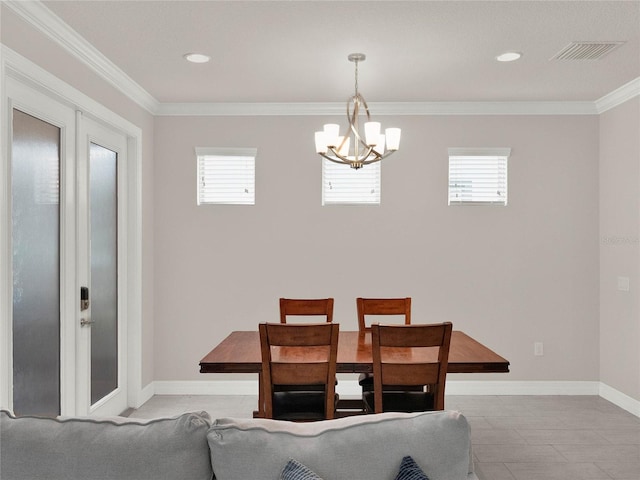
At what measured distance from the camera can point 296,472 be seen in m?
1.44

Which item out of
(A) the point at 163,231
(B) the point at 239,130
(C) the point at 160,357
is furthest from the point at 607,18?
(C) the point at 160,357

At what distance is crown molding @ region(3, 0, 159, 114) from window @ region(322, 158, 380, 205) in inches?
68.2

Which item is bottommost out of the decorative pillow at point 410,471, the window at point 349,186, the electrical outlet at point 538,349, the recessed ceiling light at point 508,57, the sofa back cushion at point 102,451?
the electrical outlet at point 538,349

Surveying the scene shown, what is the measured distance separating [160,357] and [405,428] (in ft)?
13.3

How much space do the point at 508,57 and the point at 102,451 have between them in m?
3.48

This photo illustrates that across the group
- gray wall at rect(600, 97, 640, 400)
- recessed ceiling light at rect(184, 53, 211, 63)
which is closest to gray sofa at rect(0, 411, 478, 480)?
recessed ceiling light at rect(184, 53, 211, 63)

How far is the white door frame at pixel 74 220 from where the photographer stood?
2705 mm

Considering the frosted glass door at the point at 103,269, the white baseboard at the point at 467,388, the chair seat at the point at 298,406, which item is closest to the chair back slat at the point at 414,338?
the chair seat at the point at 298,406

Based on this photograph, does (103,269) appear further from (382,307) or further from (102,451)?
(102,451)

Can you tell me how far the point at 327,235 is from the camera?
5.18 metres

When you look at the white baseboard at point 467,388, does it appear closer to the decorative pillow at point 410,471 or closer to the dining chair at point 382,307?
the dining chair at point 382,307

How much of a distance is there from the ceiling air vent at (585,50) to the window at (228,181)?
2724 mm

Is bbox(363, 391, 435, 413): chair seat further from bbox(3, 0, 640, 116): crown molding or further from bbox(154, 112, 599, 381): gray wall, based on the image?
bbox(3, 0, 640, 116): crown molding

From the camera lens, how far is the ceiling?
119 inches
